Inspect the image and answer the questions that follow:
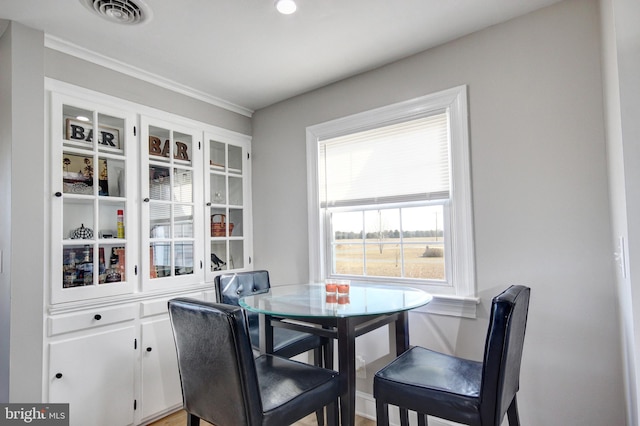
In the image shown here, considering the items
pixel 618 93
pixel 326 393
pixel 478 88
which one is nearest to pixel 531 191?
pixel 478 88

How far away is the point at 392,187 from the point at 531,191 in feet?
2.89

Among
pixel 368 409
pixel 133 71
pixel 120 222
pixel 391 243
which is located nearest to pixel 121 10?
pixel 133 71

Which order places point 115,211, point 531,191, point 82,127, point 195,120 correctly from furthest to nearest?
1. point 195,120
2. point 115,211
3. point 82,127
4. point 531,191

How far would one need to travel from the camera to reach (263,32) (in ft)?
6.98

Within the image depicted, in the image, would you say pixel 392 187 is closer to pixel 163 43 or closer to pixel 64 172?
pixel 163 43

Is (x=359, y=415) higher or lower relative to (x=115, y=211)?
lower

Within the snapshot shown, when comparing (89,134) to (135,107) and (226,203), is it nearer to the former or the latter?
(135,107)

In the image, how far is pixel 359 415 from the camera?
258 cm

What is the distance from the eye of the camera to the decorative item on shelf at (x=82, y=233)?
2248 mm

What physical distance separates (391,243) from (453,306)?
2.01 ft

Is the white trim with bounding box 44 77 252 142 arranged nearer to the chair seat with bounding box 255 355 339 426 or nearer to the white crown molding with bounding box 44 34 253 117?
the white crown molding with bounding box 44 34 253 117

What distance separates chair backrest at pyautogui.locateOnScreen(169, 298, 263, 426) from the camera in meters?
1.35

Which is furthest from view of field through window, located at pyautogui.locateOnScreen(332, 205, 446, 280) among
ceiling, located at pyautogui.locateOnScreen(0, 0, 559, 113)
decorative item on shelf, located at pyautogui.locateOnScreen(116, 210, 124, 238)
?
decorative item on shelf, located at pyautogui.locateOnScreen(116, 210, 124, 238)

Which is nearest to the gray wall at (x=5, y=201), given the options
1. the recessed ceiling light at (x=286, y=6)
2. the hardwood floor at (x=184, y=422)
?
the hardwood floor at (x=184, y=422)
